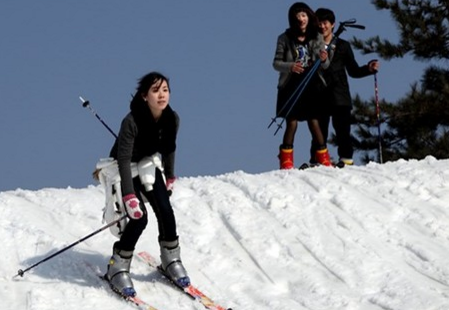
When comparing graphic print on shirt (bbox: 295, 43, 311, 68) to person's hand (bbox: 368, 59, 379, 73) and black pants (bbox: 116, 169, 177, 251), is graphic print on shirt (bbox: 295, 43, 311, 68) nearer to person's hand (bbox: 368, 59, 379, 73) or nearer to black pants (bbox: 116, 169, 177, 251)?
person's hand (bbox: 368, 59, 379, 73)

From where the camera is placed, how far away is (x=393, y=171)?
1037 centimetres

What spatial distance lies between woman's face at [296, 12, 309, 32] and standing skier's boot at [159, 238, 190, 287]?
4289 millimetres

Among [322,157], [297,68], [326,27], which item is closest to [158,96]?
[297,68]

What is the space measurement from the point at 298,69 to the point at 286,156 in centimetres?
113

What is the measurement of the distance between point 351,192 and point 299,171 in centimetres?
101

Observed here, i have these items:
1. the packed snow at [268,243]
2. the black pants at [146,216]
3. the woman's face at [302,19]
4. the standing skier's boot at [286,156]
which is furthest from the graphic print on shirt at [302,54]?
the black pants at [146,216]

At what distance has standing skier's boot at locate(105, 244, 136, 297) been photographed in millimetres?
6992

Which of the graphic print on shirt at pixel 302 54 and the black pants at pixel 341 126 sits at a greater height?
the graphic print on shirt at pixel 302 54

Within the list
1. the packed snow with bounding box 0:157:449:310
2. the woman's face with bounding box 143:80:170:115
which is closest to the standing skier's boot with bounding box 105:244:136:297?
the packed snow with bounding box 0:157:449:310

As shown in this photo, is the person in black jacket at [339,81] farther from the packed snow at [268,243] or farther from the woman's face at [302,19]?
the packed snow at [268,243]

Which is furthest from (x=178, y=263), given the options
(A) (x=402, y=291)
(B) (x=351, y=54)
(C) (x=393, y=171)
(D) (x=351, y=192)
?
(B) (x=351, y=54)

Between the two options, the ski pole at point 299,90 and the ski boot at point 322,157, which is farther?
the ski boot at point 322,157

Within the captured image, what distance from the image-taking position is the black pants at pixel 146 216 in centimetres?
702

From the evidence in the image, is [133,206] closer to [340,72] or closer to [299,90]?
[299,90]
